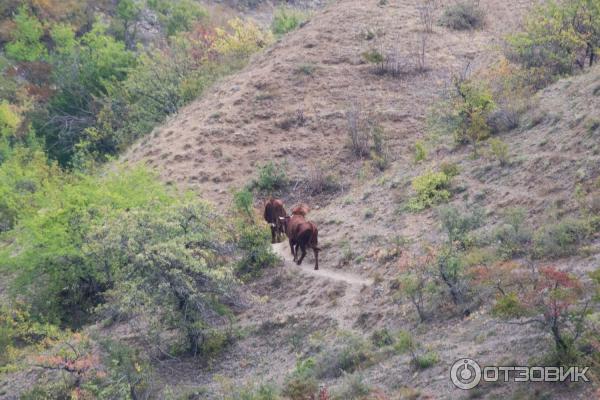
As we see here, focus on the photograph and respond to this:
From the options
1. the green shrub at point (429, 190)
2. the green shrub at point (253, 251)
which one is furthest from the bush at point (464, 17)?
the green shrub at point (253, 251)

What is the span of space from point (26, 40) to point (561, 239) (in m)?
47.3

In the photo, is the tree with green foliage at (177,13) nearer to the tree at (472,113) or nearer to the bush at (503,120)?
the tree at (472,113)

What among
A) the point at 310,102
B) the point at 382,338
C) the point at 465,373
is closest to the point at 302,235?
the point at 382,338

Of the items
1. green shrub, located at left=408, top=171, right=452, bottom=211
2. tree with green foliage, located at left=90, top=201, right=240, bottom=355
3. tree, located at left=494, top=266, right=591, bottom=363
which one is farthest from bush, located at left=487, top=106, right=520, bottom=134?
tree, located at left=494, top=266, right=591, bottom=363

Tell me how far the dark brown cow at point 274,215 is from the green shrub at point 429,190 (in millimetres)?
3435

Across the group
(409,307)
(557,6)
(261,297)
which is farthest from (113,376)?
(557,6)

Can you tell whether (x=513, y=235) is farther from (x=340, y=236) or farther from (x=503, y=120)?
(x=503, y=120)

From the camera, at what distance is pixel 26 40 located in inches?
2132

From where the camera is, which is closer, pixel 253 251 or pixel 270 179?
pixel 253 251

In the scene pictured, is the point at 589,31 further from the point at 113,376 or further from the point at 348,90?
the point at 113,376

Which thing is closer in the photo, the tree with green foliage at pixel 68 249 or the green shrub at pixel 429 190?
the green shrub at pixel 429 190

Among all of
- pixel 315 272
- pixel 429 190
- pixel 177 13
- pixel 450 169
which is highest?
pixel 177 13

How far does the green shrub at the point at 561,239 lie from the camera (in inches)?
555

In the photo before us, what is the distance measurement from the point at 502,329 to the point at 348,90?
54.4 feet
